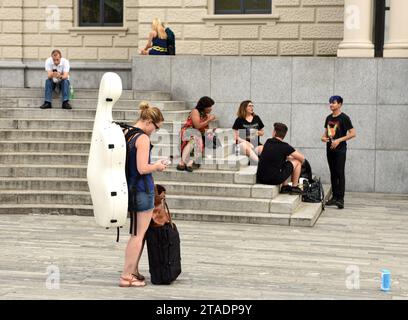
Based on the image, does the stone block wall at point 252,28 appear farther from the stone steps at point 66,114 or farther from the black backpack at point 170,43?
the stone steps at point 66,114

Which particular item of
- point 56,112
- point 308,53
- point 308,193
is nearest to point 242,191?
point 308,193

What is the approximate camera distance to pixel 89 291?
932 cm

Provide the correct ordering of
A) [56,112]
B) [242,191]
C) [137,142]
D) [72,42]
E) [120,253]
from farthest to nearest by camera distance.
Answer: [72,42], [56,112], [242,191], [120,253], [137,142]

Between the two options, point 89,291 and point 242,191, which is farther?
point 242,191

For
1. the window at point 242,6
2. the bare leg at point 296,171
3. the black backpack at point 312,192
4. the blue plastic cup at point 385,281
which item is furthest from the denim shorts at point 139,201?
the window at point 242,6

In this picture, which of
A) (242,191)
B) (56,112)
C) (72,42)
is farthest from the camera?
(72,42)

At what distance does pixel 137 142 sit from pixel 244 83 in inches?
392

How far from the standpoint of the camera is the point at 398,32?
18781 millimetres

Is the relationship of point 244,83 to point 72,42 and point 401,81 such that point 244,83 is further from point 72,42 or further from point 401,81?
point 72,42

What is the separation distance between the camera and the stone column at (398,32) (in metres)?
18.6

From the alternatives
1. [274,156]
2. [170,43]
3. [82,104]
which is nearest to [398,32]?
[170,43]

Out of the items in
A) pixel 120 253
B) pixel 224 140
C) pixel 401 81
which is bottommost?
pixel 120 253

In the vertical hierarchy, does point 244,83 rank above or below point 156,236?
above

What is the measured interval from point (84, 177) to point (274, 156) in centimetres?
348
